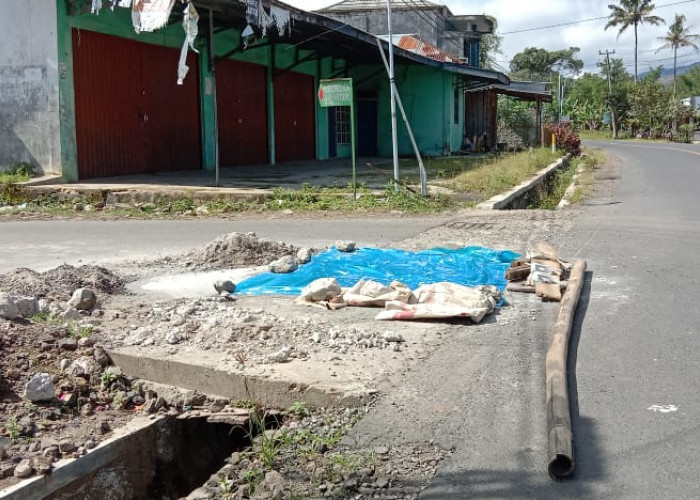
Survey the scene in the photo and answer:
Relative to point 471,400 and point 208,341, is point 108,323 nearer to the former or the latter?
point 208,341

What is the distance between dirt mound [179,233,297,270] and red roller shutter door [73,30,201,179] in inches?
379

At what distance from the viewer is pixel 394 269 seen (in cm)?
807

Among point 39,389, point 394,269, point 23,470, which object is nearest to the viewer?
point 23,470

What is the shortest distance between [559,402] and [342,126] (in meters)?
27.5

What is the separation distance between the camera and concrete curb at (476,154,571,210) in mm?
A: 13938

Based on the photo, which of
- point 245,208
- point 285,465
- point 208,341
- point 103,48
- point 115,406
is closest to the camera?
point 285,465

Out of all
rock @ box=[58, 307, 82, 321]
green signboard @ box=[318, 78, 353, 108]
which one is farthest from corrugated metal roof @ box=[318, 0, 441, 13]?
rock @ box=[58, 307, 82, 321]

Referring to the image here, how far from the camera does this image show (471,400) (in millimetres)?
4438

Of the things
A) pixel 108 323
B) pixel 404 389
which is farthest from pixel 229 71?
pixel 404 389

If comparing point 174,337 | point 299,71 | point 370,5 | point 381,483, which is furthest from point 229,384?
point 370,5

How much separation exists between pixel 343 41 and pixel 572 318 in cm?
1904

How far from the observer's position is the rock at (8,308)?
18.3 feet

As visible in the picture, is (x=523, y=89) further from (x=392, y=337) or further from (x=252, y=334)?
(x=252, y=334)

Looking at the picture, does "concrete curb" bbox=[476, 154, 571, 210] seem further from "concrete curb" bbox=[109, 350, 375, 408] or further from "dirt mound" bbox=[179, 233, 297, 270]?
"concrete curb" bbox=[109, 350, 375, 408]
